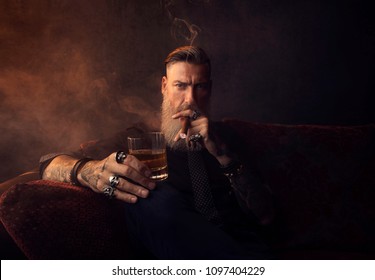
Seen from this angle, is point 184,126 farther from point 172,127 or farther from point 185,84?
point 185,84

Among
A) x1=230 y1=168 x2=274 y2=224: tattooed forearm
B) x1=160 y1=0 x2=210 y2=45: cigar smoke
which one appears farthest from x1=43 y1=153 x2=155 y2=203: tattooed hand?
x1=160 y1=0 x2=210 y2=45: cigar smoke

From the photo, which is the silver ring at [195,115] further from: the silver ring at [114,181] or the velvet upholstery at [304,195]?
the silver ring at [114,181]

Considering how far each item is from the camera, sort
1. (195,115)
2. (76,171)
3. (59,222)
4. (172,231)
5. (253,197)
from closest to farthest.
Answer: (59,222) → (172,231) → (76,171) → (253,197) → (195,115)

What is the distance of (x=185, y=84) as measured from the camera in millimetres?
1477

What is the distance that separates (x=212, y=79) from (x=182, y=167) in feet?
1.56

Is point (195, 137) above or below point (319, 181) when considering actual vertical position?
above

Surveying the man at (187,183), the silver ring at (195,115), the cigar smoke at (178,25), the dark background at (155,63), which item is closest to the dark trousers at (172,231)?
the man at (187,183)

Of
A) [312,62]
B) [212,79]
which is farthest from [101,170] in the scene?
[312,62]

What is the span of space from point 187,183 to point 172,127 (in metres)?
0.28

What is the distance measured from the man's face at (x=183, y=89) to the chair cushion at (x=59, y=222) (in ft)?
1.87

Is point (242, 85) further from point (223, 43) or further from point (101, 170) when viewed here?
point (101, 170)

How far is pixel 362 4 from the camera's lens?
150 cm

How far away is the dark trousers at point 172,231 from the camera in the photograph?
3.32 feet

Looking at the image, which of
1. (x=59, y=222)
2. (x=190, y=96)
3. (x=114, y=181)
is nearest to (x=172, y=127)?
(x=190, y=96)
